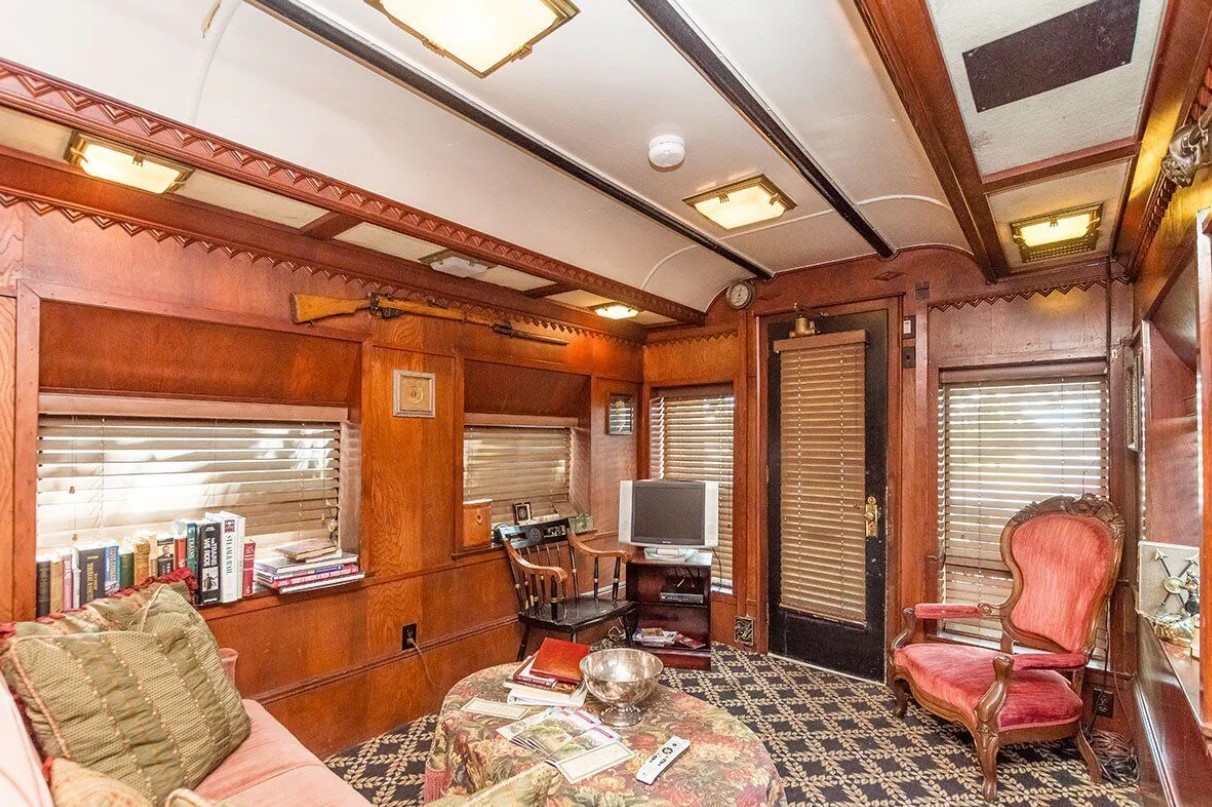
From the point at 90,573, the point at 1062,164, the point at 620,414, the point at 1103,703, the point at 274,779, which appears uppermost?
the point at 1062,164

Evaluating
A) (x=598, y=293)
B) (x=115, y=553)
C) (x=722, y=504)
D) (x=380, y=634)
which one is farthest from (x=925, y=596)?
(x=115, y=553)

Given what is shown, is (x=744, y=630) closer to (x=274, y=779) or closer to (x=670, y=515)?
(x=670, y=515)

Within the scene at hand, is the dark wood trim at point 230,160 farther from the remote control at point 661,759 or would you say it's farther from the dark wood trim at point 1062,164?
the remote control at point 661,759

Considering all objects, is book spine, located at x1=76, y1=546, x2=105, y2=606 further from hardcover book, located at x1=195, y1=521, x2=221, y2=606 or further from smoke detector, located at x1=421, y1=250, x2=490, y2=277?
smoke detector, located at x1=421, y1=250, x2=490, y2=277

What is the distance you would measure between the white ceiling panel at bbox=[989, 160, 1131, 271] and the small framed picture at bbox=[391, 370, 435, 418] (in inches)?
109

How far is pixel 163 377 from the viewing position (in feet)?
8.14

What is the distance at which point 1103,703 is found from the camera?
2986 mm

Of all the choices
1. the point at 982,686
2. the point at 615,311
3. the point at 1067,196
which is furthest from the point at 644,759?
the point at 615,311

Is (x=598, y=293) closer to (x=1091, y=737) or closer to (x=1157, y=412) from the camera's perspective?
(x=1157, y=412)

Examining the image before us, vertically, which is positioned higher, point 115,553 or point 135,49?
point 135,49

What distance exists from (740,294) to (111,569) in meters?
3.80

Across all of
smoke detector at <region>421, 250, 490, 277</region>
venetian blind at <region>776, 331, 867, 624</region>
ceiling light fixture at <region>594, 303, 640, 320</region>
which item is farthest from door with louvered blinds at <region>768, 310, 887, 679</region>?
smoke detector at <region>421, 250, 490, 277</region>

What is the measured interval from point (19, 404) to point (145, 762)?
1287 millimetres

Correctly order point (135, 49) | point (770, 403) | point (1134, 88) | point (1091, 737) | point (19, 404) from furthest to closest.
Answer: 1. point (770, 403)
2. point (1091, 737)
3. point (19, 404)
4. point (135, 49)
5. point (1134, 88)
